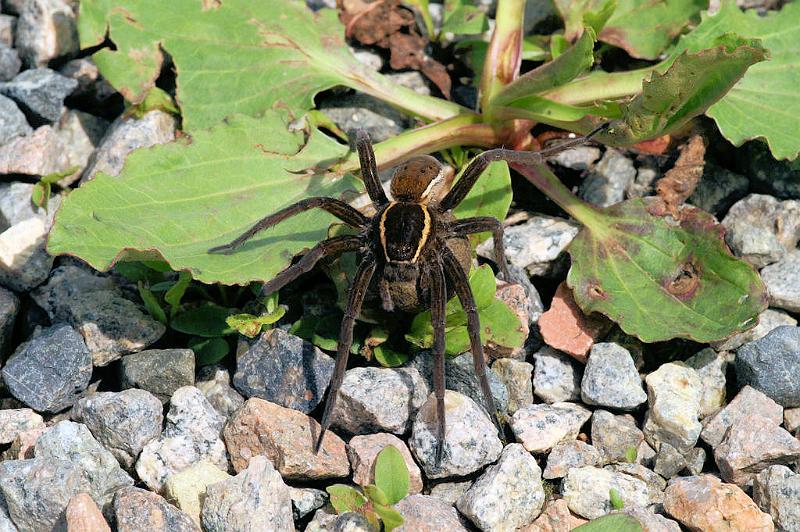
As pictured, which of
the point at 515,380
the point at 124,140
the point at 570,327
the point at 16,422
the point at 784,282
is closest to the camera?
the point at 16,422

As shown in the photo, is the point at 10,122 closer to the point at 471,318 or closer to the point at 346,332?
the point at 346,332

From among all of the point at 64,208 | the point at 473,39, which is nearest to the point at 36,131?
the point at 64,208

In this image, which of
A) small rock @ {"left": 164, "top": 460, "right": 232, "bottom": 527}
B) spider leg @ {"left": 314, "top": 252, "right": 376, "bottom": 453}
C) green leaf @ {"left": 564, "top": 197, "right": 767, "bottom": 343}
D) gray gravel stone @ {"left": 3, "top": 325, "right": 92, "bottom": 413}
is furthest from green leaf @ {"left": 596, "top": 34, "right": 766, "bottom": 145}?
gray gravel stone @ {"left": 3, "top": 325, "right": 92, "bottom": 413}

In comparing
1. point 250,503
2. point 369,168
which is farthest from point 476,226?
point 250,503

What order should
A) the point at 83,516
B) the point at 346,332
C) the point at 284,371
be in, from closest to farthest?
the point at 83,516 → the point at 346,332 → the point at 284,371

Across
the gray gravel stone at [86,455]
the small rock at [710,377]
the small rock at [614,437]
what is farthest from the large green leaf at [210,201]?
the small rock at [710,377]

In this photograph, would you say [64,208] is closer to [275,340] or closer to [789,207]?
[275,340]

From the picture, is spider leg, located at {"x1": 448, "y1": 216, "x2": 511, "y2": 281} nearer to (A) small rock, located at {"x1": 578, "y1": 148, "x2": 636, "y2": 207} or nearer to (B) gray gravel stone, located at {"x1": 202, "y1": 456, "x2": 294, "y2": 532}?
(A) small rock, located at {"x1": 578, "y1": 148, "x2": 636, "y2": 207}
